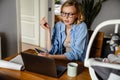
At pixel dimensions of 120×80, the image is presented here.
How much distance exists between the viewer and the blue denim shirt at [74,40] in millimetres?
1444

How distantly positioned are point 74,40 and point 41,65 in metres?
0.45

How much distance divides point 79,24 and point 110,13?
242 centimetres

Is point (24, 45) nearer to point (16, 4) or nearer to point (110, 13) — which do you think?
point (16, 4)

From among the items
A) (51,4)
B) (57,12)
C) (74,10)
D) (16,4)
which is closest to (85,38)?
(74,10)

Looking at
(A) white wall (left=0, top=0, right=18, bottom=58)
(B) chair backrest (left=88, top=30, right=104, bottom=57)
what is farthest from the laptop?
(A) white wall (left=0, top=0, right=18, bottom=58)

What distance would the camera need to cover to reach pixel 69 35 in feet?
5.28

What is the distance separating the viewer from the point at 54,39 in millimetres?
1678

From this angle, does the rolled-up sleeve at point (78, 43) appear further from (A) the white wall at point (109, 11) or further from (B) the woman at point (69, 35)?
(A) the white wall at point (109, 11)

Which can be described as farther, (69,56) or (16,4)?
(16,4)

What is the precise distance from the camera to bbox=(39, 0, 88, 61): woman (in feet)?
4.76

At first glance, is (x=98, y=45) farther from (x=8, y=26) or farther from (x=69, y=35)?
(x=8, y=26)

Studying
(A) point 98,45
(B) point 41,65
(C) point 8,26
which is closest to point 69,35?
(A) point 98,45

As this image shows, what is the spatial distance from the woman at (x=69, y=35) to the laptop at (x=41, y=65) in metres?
0.21

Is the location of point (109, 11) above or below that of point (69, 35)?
above
